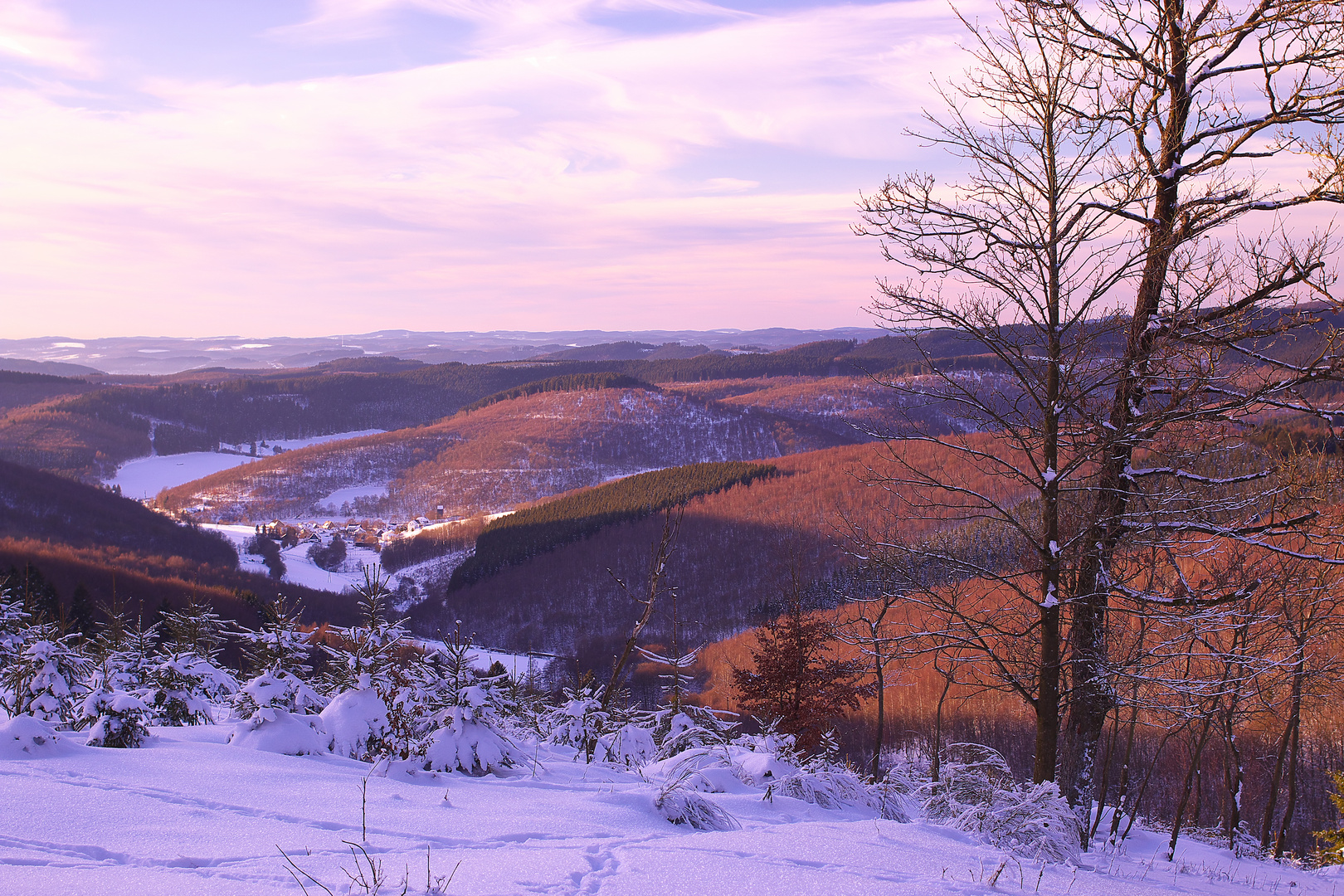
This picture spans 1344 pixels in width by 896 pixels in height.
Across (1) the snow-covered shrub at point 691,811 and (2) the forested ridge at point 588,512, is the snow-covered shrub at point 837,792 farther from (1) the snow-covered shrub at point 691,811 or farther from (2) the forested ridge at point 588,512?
(2) the forested ridge at point 588,512

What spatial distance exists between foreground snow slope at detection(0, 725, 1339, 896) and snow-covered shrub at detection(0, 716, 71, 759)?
0.26 meters

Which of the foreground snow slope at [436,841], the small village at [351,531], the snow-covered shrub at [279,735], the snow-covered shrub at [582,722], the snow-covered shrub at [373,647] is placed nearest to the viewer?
the foreground snow slope at [436,841]

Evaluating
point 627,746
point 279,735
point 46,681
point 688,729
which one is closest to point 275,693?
point 279,735

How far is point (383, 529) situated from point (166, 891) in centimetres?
16143

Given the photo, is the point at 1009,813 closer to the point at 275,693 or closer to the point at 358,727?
the point at 358,727

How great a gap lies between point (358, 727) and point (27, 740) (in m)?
3.17

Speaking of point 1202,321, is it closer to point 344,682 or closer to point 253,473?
point 344,682

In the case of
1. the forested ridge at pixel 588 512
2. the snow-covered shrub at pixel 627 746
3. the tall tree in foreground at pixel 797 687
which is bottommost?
the forested ridge at pixel 588 512

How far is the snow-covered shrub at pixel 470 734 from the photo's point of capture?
321 inches

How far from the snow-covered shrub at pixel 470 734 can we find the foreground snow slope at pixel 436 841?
0.73 meters

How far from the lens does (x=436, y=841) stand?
16.2ft

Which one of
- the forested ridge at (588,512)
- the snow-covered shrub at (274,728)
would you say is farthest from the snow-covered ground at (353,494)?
the snow-covered shrub at (274,728)

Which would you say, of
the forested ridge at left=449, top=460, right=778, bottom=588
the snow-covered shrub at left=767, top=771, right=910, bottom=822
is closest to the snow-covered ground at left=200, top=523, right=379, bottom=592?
the forested ridge at left=449, top=460, right=778, bottom=588

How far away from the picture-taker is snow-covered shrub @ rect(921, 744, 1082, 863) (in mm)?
Result: 6227
